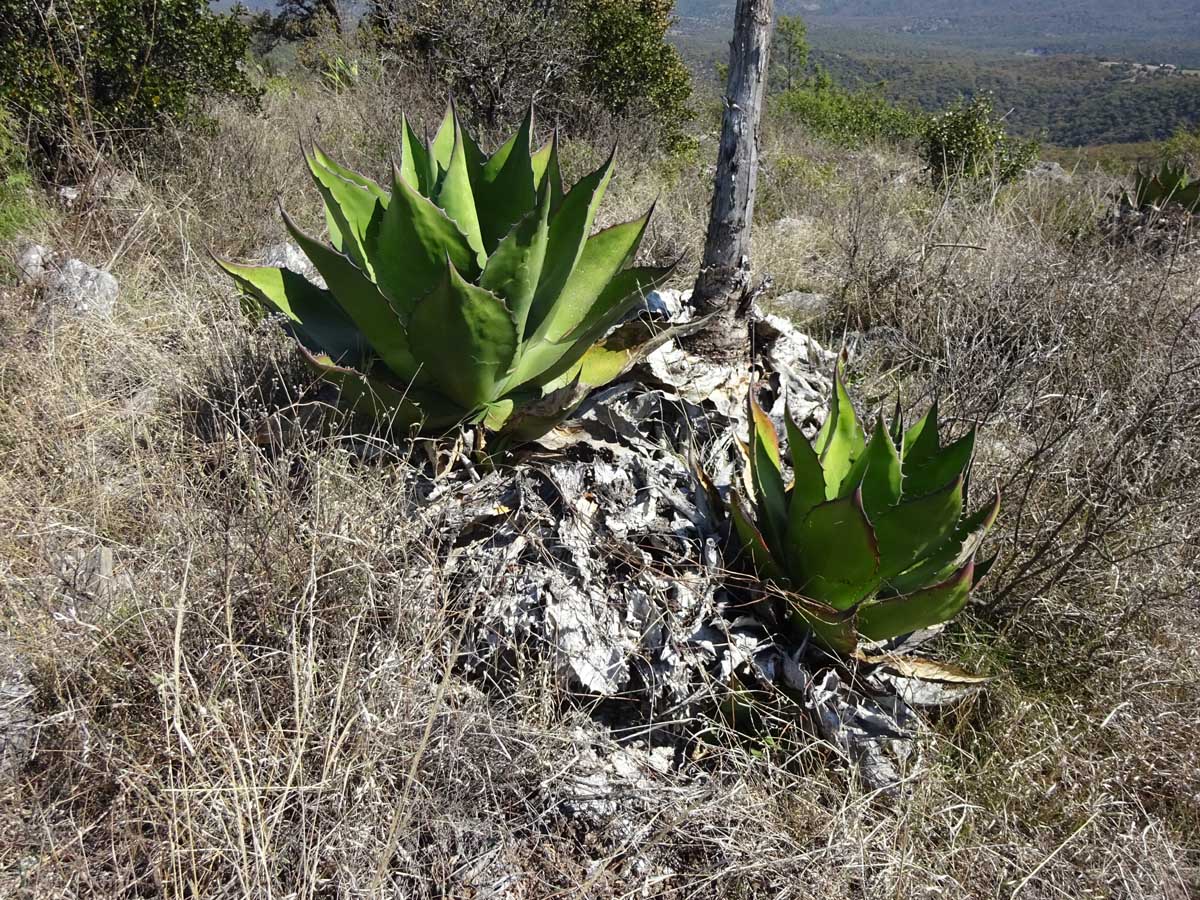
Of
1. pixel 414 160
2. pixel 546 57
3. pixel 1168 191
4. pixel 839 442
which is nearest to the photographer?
pixel 839 442

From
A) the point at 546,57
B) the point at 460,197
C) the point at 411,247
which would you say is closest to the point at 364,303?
the point at 411,247

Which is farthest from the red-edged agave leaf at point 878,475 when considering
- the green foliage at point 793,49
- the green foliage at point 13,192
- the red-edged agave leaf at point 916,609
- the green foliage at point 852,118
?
the green foliage at point 793,49

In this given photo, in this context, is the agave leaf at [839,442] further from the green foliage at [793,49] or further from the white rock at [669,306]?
the green foliage at [793,49]

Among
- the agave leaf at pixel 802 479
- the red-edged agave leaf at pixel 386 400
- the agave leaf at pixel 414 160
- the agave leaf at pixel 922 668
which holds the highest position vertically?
the agave leaf at pixel 414 160

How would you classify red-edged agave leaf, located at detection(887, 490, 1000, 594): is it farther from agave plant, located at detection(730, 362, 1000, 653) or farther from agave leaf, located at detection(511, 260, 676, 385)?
agave leaf, located at detection(511, 260, 676, 385)

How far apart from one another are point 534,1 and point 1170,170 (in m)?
5.92

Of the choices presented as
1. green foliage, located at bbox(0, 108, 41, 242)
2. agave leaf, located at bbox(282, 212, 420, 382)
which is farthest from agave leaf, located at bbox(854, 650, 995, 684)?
green foliage, located at bbox(0, 108, 41, 242)

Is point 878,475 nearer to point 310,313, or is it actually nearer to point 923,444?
point 923,444

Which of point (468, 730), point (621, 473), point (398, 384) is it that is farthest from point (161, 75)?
point (468, 730)

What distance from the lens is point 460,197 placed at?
2023mm

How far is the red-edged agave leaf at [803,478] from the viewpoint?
1.82 metres

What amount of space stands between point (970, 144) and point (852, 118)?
834cm

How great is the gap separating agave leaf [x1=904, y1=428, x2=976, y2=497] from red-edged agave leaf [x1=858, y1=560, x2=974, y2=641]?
30 centimetres

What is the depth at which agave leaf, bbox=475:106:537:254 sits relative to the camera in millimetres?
2045
